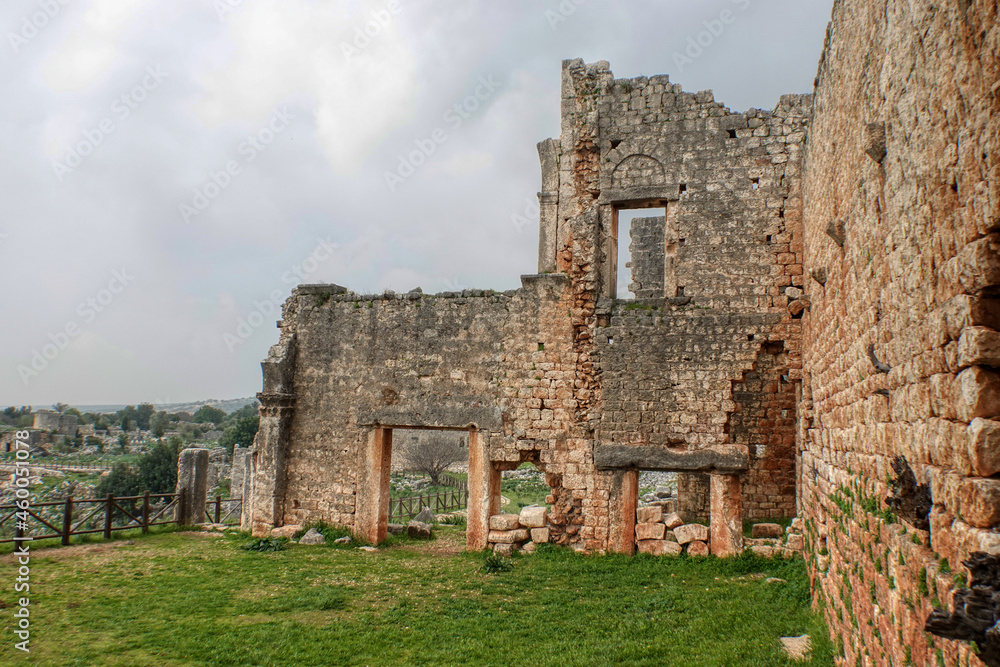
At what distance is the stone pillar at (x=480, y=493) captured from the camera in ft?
41.0

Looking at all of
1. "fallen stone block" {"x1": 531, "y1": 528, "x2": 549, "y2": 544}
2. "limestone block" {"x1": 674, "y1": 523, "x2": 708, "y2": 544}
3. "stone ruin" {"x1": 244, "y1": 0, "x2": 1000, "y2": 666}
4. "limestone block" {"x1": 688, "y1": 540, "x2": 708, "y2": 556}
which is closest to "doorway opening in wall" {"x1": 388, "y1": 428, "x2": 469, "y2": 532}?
"stone ruin" {"x1": 244, "y1": 0, "x2": 1000, "y2": 666}

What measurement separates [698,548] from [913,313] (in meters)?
8.57

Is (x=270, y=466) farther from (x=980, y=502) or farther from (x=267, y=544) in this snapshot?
(x=980, y=502)

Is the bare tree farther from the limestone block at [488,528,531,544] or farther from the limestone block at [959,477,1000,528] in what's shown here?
the limestone block at [959,477,1000,528]

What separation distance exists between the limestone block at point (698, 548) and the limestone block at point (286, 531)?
305 inches

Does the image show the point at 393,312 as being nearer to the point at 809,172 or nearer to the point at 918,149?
the point at 809,172

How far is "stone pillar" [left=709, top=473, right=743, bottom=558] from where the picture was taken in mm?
11016

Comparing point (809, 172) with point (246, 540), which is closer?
point (809, 172)

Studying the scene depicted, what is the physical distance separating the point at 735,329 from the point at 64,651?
34.6 feet

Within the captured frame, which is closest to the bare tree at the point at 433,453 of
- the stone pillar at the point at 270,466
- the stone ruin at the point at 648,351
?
the stone pillar at the point at 270,466

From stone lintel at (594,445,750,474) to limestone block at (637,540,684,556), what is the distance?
4.13ft

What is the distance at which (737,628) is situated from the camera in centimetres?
716

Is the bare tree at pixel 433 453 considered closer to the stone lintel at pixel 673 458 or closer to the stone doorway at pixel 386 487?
the stone doorway at pixel 386 487

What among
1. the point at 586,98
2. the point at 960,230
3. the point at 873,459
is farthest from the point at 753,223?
the point at 960,230
